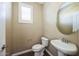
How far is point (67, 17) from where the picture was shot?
1.38 meters

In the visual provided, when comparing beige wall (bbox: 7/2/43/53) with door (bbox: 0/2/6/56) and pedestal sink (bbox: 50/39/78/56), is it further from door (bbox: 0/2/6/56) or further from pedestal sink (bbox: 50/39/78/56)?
pedestal sink (bbox: 50/39/78/56)

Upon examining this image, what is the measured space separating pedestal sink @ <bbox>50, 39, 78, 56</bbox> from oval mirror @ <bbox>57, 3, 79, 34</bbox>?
139 mm

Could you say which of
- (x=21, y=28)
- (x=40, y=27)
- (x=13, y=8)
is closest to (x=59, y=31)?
(x=40, y=27)

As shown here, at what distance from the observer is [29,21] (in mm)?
1394

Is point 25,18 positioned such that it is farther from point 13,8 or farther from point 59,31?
point 59,31

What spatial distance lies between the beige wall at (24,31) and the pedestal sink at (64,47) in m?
0.23

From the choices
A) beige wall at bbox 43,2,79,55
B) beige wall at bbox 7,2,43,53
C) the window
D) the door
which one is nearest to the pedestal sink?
beige wall at bbox 43,2,79,55

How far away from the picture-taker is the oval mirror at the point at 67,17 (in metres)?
1.35

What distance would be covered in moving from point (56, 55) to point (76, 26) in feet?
A: 1.46

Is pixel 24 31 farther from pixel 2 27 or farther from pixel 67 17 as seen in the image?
pixel 67 17

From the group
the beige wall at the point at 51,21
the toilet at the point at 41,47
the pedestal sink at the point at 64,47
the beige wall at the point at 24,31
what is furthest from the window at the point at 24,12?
the pedestal sink at the point at 64,47

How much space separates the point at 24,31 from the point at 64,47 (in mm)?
543

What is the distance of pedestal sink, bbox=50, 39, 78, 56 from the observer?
4.33ft

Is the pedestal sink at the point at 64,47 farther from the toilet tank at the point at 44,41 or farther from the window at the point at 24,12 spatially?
the window at the point at 24,12
